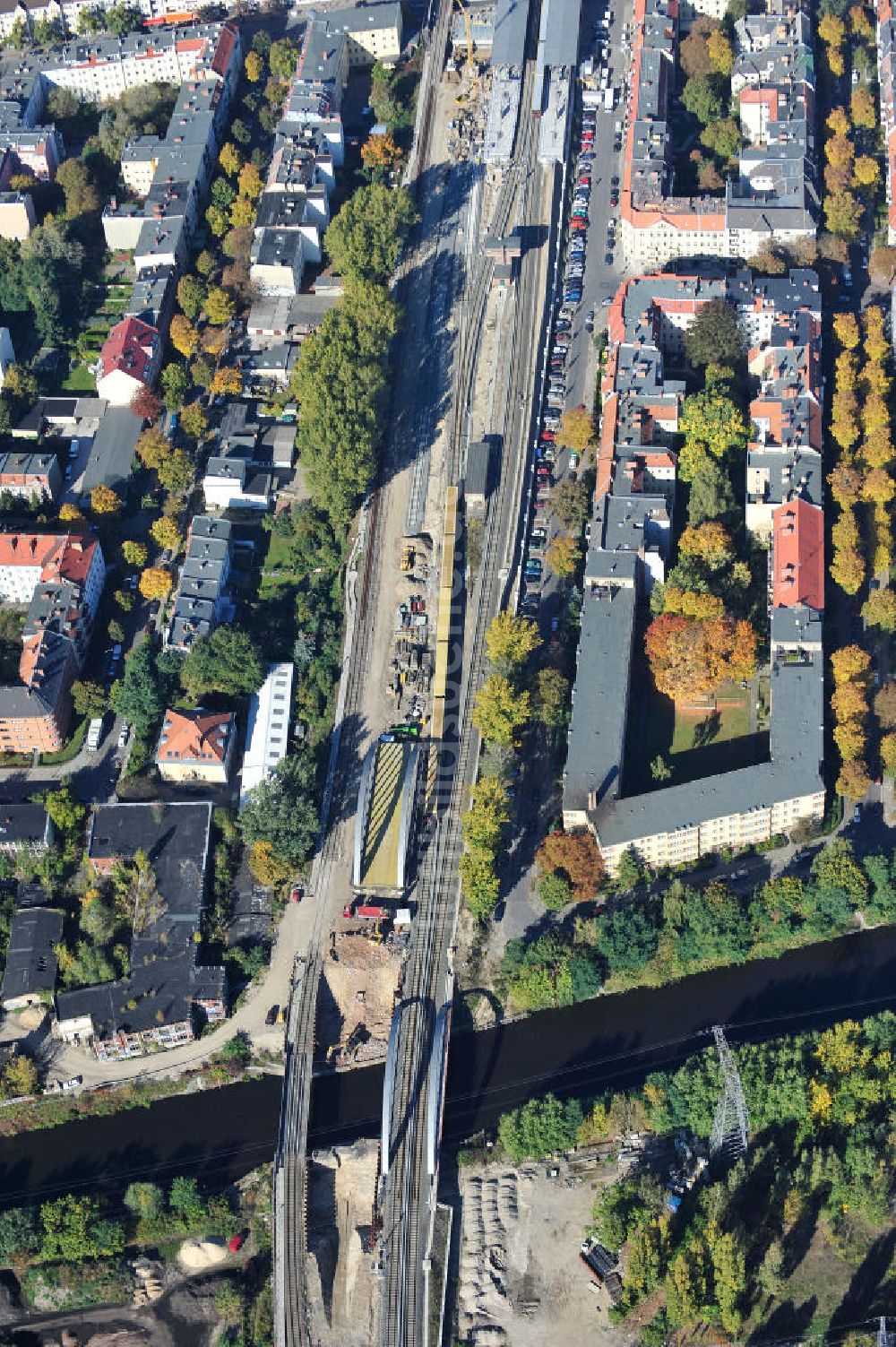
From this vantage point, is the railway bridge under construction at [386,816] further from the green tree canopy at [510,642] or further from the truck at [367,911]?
the green tree canopy at [510,642]

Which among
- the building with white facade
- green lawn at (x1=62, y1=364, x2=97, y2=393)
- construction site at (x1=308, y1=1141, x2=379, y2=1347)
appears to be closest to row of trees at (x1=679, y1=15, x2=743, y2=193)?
green lawn at (x1=62, y1=364, x2=97, y2=393)

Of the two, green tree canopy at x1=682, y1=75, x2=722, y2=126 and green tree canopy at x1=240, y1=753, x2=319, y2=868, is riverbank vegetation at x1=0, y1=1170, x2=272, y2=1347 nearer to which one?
green tree canopy at x1=240, y1=753, x2=319, y2=868

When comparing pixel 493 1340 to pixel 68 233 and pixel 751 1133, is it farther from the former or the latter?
pixel 68 233

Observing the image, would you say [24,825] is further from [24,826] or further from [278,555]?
[278,555]

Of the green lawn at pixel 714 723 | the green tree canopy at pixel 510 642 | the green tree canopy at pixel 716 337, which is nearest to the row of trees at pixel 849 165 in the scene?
the green tree canopy at pixel 716 337

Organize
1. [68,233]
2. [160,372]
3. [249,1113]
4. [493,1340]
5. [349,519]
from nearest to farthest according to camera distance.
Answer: [493,1340]
[249,1113]
[349,519]
[160,372]
[68,233]

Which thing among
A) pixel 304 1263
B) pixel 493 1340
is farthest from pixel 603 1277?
pixel 304 1263
